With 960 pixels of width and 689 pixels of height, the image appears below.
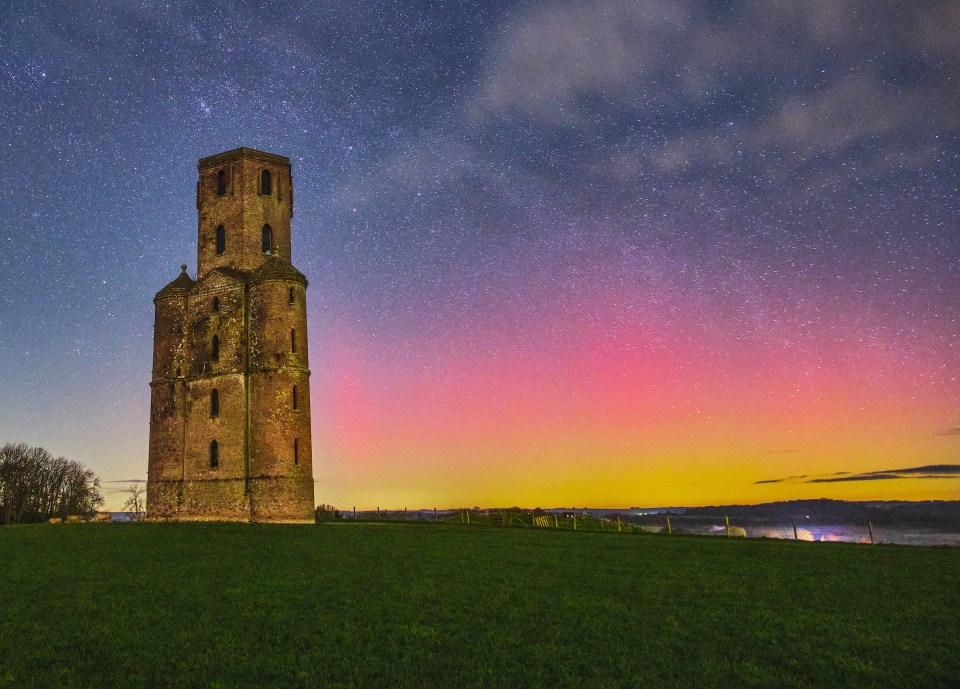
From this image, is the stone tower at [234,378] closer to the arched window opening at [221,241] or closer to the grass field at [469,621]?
the arched window opening at [221,241]

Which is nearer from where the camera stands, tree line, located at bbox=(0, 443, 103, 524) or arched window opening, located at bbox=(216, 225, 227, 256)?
arched window opening, located at bbox=(216, 225, 227, 256)

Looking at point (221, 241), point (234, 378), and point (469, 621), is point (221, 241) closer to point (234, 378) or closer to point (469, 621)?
point (234, 378)

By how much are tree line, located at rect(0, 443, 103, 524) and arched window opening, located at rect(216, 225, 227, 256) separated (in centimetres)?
3443

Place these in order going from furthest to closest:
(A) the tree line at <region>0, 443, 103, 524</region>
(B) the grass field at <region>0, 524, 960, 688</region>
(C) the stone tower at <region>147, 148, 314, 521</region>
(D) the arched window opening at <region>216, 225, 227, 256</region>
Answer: (A) the tree line at <region>0, 443, 103, 524</region>
(D) the arched window opening at <region>216, 225, 227, 256</region>
(C) the stone tower at <region>147, 148, 314, 521</region>
(B) the grass field at <region>0, 524, 960, 688</region>

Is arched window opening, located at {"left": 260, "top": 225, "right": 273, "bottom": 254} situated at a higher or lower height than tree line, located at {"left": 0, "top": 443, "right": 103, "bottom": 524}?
higher

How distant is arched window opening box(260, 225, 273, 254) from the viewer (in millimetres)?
39344

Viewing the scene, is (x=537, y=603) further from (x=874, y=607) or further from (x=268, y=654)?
(x=874, y=607)

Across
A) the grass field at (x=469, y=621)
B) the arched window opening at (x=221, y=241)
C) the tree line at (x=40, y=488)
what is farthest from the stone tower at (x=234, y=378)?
the tree line at (x=40, y=488)

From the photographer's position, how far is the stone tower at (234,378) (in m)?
34.2

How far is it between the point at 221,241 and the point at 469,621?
114 feet

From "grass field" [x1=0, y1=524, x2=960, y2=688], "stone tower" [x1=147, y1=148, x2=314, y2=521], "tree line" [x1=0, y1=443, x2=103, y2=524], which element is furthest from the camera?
"tree line" [x1=0, y1=443, x2=103, y2=524]

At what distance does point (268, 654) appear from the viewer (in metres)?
7.82

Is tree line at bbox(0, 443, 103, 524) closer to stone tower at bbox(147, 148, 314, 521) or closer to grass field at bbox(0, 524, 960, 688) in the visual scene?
stone tower at bbox(147, 148, 314, 521)

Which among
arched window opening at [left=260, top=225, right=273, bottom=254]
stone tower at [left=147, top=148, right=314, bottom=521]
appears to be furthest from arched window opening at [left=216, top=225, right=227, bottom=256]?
arched window opening at [left=260, top=225, right=273, bottom=254]
